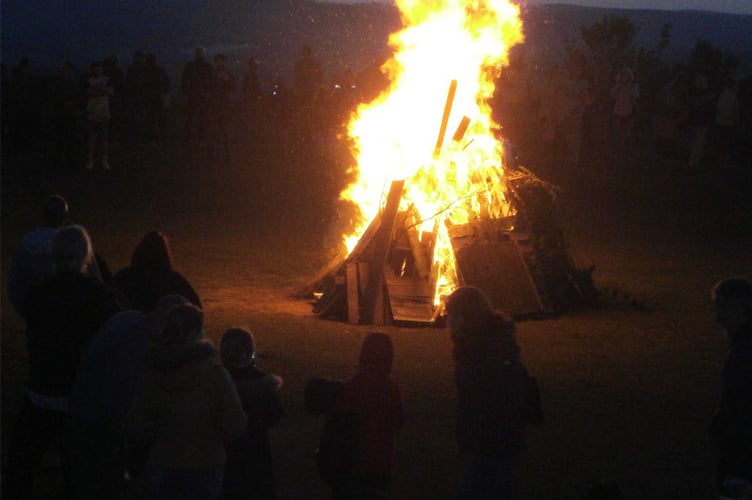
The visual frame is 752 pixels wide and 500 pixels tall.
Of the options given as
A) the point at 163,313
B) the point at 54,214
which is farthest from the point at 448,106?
the point at 163,313

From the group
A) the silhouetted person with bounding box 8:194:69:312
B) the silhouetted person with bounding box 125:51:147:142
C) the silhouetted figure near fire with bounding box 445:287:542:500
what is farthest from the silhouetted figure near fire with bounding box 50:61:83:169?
the silhouetted figure near fire with bounding box 445:287:542:500

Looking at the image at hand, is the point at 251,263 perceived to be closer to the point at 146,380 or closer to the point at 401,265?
the point at 401,265

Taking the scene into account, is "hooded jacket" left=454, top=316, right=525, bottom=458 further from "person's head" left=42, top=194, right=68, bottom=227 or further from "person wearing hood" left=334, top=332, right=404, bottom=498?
"person's head" left=42, top=194, right=68, bottom=227

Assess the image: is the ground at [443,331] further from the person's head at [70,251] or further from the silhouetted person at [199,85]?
the person's head at [70,251]

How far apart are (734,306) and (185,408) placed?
255 cm

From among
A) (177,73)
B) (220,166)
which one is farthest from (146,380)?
(177,73)

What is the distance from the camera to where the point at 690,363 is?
10.1 meters

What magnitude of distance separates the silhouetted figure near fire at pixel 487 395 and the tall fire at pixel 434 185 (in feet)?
21.4

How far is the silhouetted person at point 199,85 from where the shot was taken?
21.6 meters

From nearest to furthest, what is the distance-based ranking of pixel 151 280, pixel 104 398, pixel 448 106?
pixel 104 398 → pixel 151 280 → pixel 448 106

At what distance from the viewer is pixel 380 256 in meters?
11.9

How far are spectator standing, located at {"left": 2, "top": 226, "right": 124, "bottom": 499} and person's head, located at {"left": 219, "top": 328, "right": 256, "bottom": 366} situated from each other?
69 cm

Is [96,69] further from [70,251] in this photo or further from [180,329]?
[180,329]

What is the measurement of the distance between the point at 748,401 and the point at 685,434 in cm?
340
